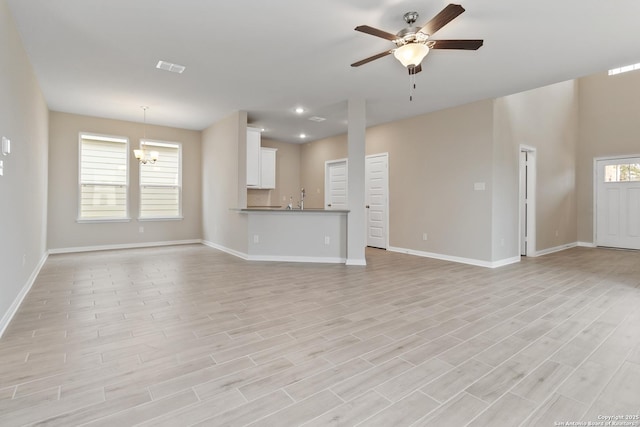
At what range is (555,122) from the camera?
684 cm

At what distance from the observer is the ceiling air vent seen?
3885 mm

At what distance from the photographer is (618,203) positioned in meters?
7.21

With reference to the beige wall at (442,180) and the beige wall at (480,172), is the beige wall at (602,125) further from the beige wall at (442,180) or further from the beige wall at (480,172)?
the beige wall at (442,180)

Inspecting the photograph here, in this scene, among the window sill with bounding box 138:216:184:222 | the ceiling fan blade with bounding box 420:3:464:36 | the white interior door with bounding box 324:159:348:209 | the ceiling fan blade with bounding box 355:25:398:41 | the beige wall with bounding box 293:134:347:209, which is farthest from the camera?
the beige wall with bounding box 293:134:347:209

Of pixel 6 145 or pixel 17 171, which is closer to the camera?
pixel 6 145

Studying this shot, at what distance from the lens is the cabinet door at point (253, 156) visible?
→ 6.35 meters

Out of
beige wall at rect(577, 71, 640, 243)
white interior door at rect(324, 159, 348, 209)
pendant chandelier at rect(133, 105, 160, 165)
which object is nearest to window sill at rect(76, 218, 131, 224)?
pendant chandelier at rect(133, 105, 160, 165)

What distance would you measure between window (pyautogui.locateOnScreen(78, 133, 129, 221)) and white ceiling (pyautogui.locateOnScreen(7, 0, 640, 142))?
3.66 feet

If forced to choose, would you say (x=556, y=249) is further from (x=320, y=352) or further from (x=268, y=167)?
(x=320, y=352)

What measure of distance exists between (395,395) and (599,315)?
99.8 inches

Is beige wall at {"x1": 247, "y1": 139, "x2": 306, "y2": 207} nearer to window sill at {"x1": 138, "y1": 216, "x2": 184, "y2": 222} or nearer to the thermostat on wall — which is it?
window sill at {"x1": 138, "y1": 216, "x2": 184, "y2": 222}

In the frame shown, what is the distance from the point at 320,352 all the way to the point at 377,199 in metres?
5.24

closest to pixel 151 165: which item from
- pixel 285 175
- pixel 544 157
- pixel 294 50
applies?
pixel 285 175

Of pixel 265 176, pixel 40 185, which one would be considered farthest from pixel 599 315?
pixel 40 185
